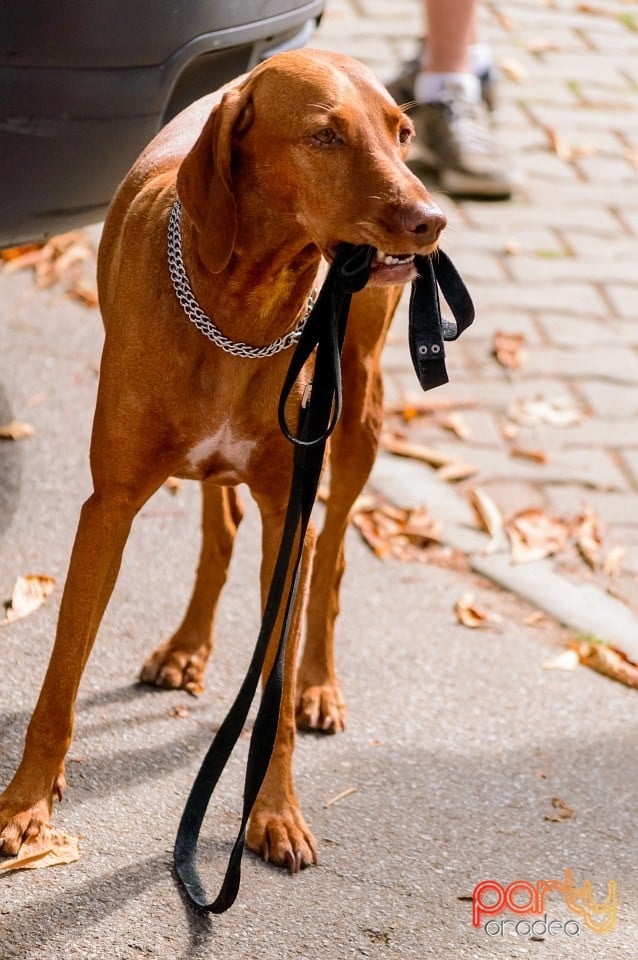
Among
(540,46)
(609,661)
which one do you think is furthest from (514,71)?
(609,661)

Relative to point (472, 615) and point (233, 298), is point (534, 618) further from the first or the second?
point (233, 298)

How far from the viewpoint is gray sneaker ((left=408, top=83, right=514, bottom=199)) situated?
247 inches

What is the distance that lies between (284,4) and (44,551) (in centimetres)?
161

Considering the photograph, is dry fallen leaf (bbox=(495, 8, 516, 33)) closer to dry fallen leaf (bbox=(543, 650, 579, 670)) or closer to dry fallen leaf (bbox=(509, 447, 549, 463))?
dry fallen leaf (bbox=(509, 447, 549, 463))

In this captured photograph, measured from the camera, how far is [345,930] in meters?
2.70

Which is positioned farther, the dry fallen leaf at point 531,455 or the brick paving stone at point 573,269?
the brick paving stone at point 573,269

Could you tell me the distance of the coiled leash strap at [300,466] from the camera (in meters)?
2.58

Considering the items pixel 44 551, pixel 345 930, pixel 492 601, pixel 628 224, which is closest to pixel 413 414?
pixel 492 601

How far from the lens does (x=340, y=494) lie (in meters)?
3.45

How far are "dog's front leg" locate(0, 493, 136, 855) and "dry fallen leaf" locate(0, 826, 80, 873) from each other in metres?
0.02

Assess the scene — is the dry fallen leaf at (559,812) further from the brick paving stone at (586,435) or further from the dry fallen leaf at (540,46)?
the dry fallen leaf at (540,46)

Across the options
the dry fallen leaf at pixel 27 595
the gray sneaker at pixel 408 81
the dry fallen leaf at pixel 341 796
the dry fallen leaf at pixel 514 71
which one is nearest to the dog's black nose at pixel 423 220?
the dry fallen leaf at pixel 341 796
